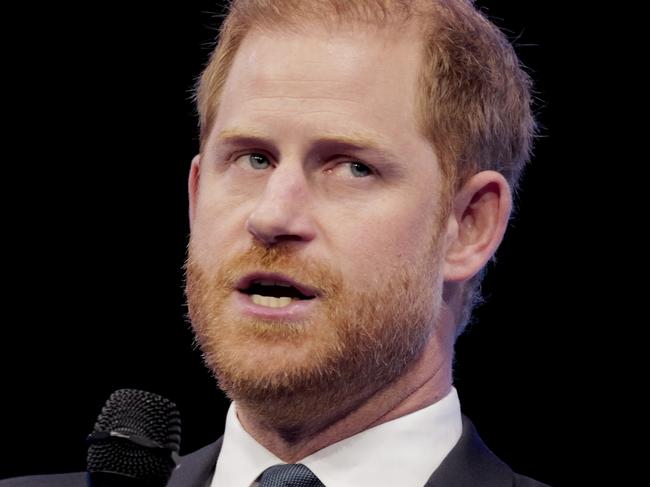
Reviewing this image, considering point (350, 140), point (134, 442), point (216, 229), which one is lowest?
point (134, 442)

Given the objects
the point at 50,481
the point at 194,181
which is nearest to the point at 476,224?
the point at 194,181

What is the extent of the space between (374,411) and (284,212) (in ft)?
1.62

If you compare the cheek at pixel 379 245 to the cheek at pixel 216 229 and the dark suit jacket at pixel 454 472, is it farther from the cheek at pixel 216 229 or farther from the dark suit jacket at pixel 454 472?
the dark suit jacket at pixel 454 472

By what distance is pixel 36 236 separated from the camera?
3.87 metres

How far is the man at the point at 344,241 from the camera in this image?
2.30 m

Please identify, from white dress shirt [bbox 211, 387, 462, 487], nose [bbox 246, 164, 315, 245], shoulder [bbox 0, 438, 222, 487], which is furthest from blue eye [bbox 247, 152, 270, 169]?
shoulder [bbox 0, 438, 222, 487]

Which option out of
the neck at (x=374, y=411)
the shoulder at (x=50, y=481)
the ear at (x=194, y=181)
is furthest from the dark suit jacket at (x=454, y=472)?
the ear at (x=194, y=181)

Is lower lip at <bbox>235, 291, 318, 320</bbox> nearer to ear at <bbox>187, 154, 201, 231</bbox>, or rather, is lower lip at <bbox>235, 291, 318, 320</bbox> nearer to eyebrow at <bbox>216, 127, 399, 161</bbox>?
eyebrow at <bbox>216, 127, 399, 161</bbox>

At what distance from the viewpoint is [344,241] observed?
2305mm

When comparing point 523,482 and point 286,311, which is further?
point 523,482

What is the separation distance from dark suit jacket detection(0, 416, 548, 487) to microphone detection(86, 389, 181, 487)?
55 cm

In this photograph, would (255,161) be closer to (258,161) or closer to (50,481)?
(258,161)

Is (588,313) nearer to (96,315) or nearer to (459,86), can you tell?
(459,86)

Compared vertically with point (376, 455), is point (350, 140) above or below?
above
